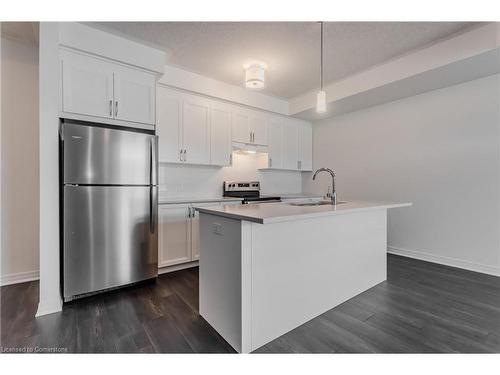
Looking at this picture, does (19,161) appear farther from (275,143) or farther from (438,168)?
(438,168)

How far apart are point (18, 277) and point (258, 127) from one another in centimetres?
372

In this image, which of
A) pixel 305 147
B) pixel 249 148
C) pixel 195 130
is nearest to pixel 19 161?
pixel 195 130

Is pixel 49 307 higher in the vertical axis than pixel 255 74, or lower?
lower

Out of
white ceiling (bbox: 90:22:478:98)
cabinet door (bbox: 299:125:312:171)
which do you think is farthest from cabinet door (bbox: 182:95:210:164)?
cabinet door (bbox: 299:125:312:171)

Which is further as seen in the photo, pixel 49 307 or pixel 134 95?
pixel 134 95

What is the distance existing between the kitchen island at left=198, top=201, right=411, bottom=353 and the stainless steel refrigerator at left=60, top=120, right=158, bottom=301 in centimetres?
100

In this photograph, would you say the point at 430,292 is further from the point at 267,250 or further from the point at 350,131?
the point at 350,131

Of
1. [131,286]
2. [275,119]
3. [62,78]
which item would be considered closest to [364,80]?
[275,119]

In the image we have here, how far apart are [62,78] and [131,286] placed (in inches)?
84.2

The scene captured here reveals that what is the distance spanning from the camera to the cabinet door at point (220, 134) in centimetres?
378

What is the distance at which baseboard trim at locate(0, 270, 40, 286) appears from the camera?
2.70 metres

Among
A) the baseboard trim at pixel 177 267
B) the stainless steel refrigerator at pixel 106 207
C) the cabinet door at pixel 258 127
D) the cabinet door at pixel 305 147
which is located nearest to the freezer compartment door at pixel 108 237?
the stainless steel refrigerator at pixel 106 207

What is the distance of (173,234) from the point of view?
3.12 meters

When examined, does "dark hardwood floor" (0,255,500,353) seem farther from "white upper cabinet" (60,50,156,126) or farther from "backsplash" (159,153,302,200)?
"white upper cabinet" (60,50,156,126)
